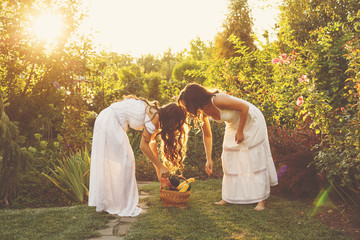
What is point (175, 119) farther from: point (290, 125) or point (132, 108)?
point (290, 125)

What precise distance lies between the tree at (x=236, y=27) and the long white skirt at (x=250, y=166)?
10.9 metres

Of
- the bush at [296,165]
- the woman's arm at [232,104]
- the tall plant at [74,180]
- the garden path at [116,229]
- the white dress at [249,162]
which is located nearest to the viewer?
the garden path at [116,229]

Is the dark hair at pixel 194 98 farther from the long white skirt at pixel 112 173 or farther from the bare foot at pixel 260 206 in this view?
the bare foot at pixel 260 206

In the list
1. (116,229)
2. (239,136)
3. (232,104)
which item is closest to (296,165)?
(239,136)

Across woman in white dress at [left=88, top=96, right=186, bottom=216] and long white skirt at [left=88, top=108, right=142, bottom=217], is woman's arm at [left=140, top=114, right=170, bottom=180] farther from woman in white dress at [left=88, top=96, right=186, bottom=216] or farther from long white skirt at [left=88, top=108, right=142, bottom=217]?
long white skirt at [left=88, top=108, right=142, bottom=217]

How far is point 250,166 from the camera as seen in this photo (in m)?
4.39

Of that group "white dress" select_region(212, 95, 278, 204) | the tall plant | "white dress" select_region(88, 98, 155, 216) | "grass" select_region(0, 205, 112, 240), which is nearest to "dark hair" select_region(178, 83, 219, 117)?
"white dress" select_region(212, 95, 278, 204)

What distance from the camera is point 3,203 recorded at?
4859 millimetres

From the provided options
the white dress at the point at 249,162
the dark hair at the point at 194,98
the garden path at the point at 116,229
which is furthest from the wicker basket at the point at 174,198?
the dark hair at the point at 194,98

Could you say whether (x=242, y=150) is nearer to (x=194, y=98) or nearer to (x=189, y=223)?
(x=194, y=98)

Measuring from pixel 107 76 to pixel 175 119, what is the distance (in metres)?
6.30

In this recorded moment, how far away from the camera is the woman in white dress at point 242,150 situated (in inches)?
164

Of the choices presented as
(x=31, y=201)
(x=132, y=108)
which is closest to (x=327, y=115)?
(x=132, y=108)

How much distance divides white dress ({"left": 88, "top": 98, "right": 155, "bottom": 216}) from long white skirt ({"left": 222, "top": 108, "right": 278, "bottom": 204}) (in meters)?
1.33
